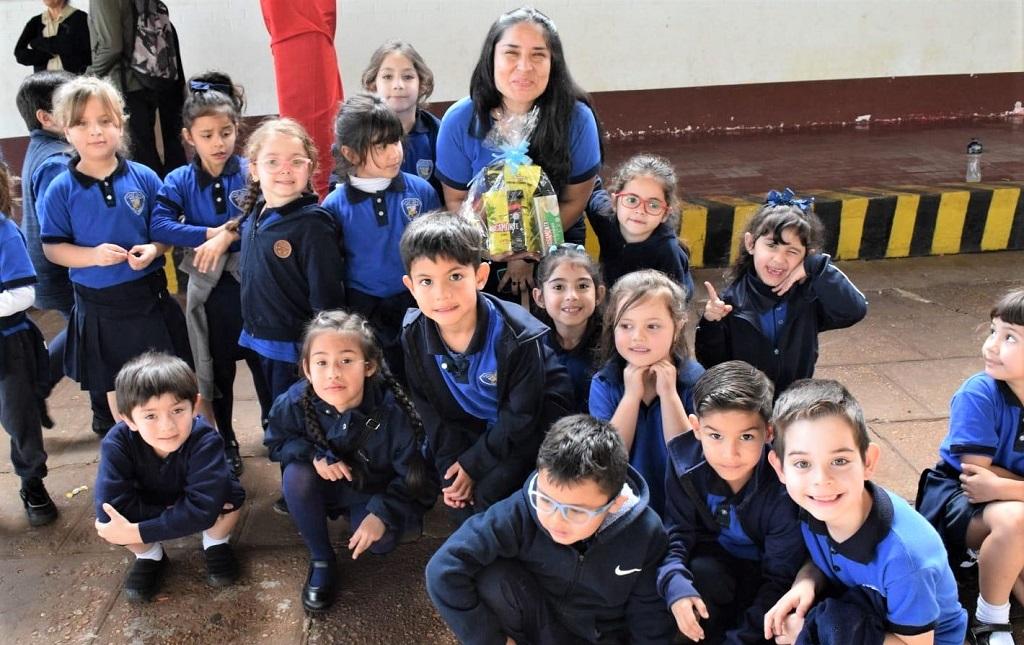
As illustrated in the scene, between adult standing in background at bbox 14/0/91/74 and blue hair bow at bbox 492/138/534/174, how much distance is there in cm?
350

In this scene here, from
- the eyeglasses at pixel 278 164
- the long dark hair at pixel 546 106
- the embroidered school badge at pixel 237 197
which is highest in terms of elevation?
the long dark hair at pixel 546 106

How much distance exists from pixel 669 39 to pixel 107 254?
627cm

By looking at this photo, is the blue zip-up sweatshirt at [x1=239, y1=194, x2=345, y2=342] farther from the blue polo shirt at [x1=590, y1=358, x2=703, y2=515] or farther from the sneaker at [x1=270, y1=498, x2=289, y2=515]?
the blue polo shirt at [x1=590, y1=358, x2=703, y2=515]

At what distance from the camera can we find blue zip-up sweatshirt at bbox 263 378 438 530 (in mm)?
2518

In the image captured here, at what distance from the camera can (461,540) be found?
2016 mm

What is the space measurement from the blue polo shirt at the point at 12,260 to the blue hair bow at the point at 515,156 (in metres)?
1.62

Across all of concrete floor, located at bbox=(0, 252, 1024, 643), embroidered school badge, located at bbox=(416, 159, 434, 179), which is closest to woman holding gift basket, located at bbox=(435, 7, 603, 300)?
embroidered school badge, located at bbox=(416, 159, 434, 179)

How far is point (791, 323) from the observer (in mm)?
2777

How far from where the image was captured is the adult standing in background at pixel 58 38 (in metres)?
4.96

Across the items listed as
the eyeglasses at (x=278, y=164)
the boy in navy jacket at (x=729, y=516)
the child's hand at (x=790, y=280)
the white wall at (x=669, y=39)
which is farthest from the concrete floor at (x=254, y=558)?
the white wall at (x=669, y=39)

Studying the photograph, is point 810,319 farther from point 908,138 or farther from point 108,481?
point 908,138

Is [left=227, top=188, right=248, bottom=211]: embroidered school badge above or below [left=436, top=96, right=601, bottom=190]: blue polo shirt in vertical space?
below

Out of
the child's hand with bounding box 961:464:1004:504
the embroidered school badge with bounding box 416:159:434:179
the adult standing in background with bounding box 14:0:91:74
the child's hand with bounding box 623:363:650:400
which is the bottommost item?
the child's hand with bounding box 961:464:1004:504

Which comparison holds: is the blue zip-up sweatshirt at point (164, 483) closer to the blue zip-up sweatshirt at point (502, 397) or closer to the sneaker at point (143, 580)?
the sneaker at point (143, 580)
